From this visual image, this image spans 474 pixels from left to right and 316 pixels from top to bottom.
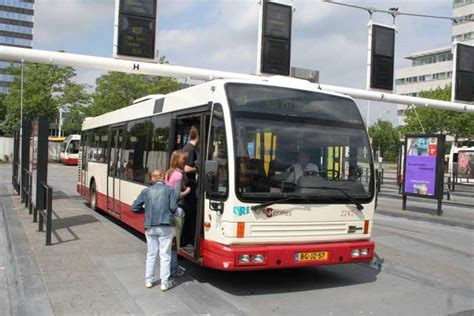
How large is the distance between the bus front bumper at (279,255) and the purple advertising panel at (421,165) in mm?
9752

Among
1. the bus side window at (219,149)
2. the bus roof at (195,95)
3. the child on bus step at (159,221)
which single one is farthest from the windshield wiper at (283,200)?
the bus roof at (195,95)

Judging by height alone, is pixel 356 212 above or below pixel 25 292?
above

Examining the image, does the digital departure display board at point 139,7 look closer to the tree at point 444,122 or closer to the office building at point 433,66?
the tree at point 444,122

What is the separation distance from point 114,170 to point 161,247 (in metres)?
5.69

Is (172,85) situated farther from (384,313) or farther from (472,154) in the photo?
(384,313)

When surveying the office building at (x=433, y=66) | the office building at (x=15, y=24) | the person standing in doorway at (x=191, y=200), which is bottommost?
the person standing in doorway at (x=191, y=200)

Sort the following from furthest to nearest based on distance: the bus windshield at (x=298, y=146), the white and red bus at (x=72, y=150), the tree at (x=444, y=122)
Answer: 1. the tree at (x=444, y=122)
2. the white and red bus at (x=72, y=150)
3. the bus windshield at (x=298, y=146)

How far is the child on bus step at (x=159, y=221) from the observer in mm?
6719

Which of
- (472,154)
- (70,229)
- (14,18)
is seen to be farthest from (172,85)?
(14,18)

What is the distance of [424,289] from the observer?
7.33 metres

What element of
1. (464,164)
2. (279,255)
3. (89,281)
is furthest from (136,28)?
(464,164)

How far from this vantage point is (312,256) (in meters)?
6.91

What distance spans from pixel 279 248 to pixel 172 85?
4361 cm

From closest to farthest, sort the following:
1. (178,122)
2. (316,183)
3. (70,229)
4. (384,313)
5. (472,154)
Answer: (384,313), (316,183), (178,122), (70,229), (472,154)
